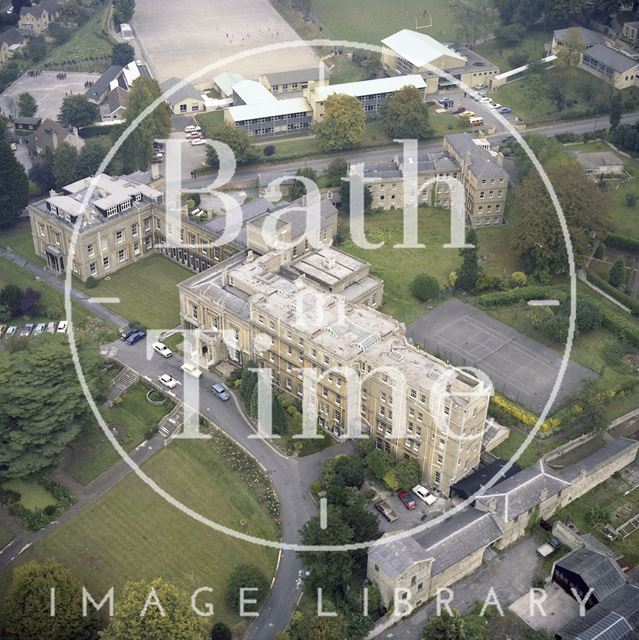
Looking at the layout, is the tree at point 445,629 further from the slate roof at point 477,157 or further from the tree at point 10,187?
the tree at point 10,187

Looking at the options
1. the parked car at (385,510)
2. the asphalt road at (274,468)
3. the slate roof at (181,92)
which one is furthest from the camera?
the slate roof at (181,92)

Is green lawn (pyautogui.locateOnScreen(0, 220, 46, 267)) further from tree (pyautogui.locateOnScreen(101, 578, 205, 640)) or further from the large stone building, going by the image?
the large stone building

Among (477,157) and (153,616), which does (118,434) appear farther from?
(477,157)

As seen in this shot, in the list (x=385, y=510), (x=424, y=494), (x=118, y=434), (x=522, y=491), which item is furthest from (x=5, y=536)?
(x=522, y=491)

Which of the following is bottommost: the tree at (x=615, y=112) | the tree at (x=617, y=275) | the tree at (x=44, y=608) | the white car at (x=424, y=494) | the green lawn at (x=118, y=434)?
the green lawn at (x=118, y=434)

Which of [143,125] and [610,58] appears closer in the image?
[143,125]

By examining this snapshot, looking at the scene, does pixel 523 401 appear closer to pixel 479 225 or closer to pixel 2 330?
pixel 479 225

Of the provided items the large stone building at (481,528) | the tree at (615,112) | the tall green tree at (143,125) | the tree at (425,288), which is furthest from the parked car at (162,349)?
the tree at (615,112)
